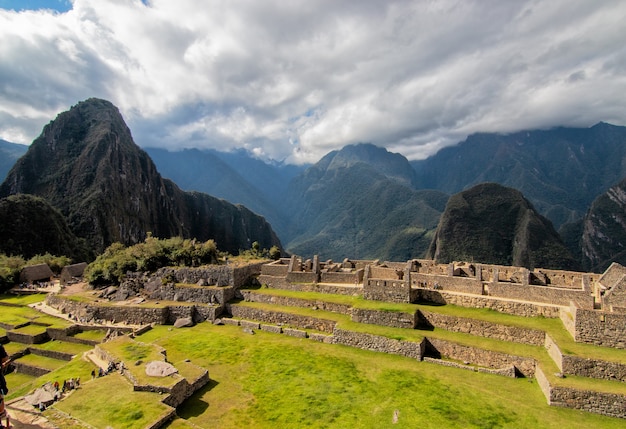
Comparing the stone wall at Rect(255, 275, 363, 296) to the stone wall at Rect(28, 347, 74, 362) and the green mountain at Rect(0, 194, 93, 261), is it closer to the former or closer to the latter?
the stone wall at Rect(28, 347, 74, 362)

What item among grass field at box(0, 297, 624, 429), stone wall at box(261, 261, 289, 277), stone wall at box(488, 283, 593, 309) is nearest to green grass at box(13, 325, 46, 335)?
grass field at box(0, 297, 624, 429)

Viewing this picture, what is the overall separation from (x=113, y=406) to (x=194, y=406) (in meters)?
2.97

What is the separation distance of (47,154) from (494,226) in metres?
169

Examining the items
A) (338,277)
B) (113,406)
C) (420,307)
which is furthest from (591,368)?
(113,406)

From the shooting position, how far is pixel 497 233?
112438 mm

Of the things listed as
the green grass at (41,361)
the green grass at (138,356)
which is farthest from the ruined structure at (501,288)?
the green grass at (41,361)

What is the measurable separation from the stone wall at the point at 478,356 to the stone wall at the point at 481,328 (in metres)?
1.53

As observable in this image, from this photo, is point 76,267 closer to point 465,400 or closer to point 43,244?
point 465,400

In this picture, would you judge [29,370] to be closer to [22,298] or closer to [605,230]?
[22,298]

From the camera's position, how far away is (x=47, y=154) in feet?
446

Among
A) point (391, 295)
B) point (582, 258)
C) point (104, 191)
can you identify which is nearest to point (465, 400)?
point (391, 295)

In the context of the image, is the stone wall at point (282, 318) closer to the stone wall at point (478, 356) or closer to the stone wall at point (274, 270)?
the stone wall at point (274, 270)

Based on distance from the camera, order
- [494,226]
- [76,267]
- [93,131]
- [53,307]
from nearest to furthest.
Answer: [53,307] < [76,267] < [494,226] < [93,131]

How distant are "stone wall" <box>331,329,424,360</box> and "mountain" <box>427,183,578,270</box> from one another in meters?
87.0
